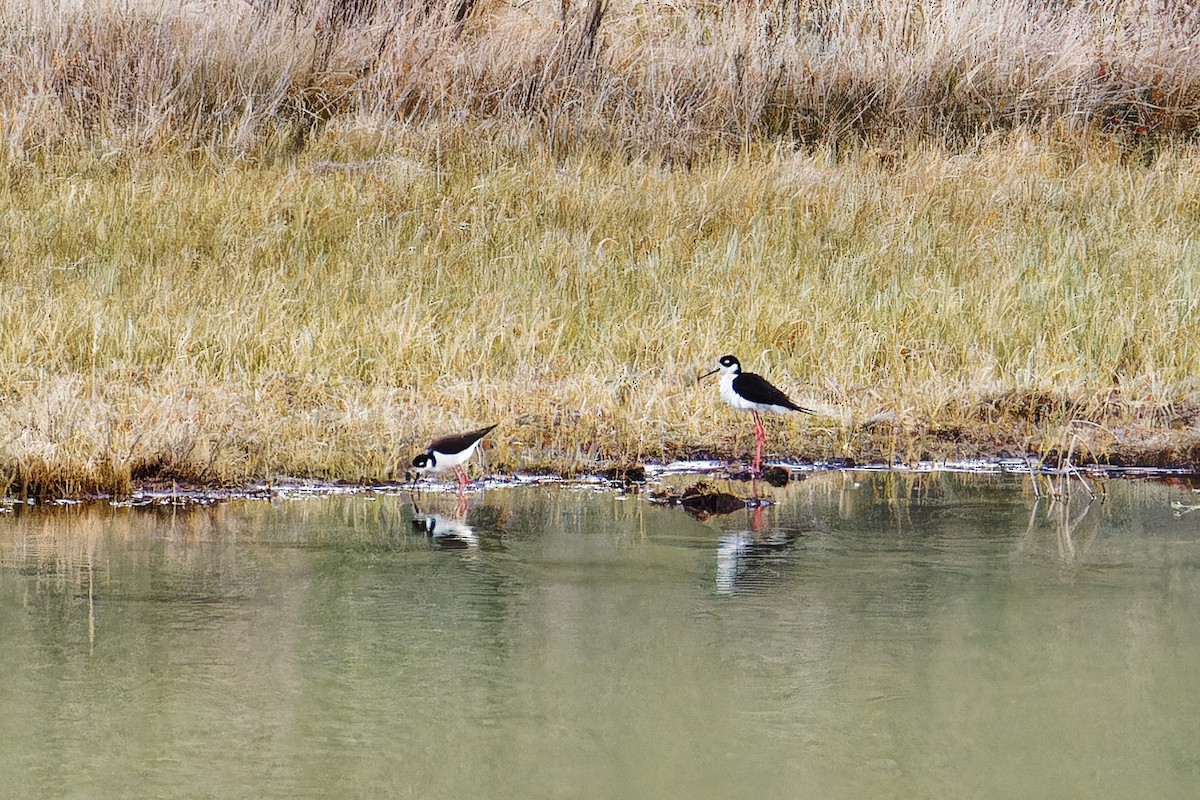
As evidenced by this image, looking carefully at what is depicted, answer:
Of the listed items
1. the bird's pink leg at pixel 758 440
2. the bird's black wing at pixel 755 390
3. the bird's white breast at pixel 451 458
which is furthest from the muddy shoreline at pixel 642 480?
the bird's black wing at pixel 755 390

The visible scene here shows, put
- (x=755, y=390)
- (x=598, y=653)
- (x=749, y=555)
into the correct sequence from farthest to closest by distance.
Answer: (x=755, y=390) < (x=749, y=555) < (x=598, y=653)

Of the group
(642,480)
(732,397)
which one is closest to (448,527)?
(642,480)

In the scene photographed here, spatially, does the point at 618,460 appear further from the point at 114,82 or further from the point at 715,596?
the point at 114,82

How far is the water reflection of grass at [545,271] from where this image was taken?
760cm

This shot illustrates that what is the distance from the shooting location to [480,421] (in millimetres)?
7598

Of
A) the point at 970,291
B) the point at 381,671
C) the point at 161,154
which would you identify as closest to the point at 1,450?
the point at 381,671

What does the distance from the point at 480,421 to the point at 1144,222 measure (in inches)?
202

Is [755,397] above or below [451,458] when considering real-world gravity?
above

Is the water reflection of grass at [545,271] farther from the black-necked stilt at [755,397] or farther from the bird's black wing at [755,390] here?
the bird's black wing at [755,390]

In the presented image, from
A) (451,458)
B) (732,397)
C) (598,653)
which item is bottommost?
(598,653)

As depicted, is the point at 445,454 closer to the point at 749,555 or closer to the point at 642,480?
the point at 642,480

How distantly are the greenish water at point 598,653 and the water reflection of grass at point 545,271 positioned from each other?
3.60 ft

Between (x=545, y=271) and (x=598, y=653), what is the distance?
213 inches

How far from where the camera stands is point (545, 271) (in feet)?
32.6
